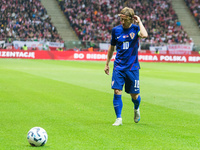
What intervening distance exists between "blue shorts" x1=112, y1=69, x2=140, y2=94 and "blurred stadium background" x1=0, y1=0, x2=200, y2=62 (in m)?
36.5

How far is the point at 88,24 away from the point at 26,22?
27.1 ft

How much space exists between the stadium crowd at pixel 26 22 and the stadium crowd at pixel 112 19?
3888mm

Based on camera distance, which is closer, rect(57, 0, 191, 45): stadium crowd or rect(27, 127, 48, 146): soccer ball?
rect(27, 127, 48, 146): soccer ball

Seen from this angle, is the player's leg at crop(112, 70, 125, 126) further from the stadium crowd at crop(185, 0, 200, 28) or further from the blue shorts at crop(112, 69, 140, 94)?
the stadium crowd at crop(185, 0, 200, 28)

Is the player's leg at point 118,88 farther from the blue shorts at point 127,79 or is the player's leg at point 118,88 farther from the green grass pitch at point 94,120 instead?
the green grass pitch at point 94,120

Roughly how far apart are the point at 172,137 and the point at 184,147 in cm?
88

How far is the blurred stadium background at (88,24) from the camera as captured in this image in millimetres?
46344

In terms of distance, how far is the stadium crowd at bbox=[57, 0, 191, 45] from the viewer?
52.6 m

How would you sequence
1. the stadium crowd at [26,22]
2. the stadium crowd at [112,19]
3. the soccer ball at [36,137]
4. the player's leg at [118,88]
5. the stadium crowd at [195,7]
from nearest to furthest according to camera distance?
the soccer ball at [36,137], the player's leg at [118,88], the stadium crowd at [26,22], the stadium crowd at [112,19], the stadium crowd at [195,7]

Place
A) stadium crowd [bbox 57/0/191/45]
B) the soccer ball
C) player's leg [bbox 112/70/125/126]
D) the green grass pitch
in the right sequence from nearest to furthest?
1. the soccer ball
2. the green grass pitch
3. player's leg [bbox 112/70/125/126]
4. stadium crowd [bbox 57/0/191/45]

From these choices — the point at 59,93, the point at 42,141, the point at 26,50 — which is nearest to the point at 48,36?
the point at 26,50

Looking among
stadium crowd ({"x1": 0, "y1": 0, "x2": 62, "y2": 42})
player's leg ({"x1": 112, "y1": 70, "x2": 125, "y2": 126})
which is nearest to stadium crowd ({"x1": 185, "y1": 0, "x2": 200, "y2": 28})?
stadium crowd ({"x1": 0, "y1": 0, "x2": 62, "y2": 42})

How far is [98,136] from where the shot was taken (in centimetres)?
755

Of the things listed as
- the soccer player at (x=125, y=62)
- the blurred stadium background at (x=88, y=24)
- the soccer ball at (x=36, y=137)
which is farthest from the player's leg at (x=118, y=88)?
the blurred stadium background at (x=88, y=24)
